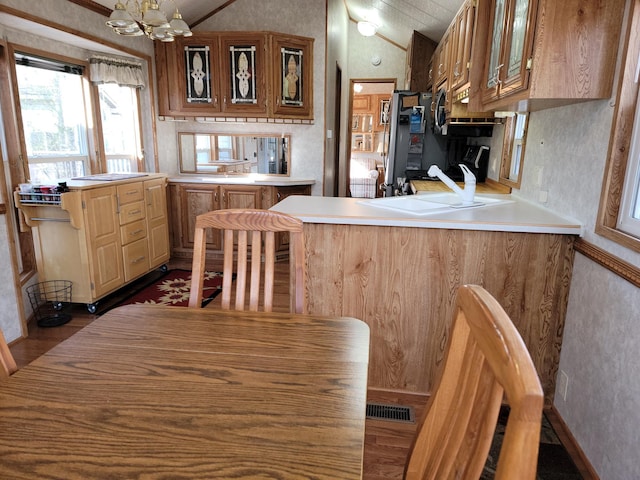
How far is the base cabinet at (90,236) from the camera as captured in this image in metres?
2.93

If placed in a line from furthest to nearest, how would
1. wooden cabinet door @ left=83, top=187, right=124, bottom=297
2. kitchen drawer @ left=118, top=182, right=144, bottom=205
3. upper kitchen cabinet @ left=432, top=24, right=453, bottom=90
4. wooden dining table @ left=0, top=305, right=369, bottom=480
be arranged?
upper kitchen cabinet @ left=432, top=24, right=453, bottom=90 → kitchen drawer @ left=118, top=182, right=144, bottom=205 → wooden cabinet door @ left=83, top=187, right=124, bottom=297 → wooden dining table @ left=0, top=305, right=369, bottom=480

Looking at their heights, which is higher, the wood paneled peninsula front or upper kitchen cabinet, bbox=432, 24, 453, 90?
upper kitchen cabinet, bbox=432, 24, 453, 90

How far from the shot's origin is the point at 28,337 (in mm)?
2746

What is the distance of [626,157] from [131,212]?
3.37 m

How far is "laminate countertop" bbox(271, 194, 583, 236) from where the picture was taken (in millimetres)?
1901

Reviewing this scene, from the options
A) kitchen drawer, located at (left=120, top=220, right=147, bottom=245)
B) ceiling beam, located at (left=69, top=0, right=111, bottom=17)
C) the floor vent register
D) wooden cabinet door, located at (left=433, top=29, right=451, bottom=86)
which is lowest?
the floor vent register

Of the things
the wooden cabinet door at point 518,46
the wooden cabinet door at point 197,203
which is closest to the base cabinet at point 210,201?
the wooden cabinet door at point 197,203

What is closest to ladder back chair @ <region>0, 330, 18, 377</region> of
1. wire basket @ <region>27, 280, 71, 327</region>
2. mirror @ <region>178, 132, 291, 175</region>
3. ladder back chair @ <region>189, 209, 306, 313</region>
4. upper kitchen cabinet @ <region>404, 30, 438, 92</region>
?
ladder back chair @ <region>189, 209, 306, 313</region>

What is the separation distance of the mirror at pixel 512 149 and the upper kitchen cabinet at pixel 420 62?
2.22m

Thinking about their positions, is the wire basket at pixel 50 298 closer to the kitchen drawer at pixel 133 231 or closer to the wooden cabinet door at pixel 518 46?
the kitchen drawer at pixel 133 231

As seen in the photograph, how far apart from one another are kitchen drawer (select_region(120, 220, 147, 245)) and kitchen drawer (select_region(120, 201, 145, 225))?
36 millimetres

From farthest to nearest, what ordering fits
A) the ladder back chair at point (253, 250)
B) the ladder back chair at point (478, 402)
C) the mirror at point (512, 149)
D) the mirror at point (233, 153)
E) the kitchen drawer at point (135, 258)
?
the mirror at point (233, 153)
the kitchen drawer at point (135, 258)
the mirror at point (512, 149)
the ladder back chair at point (253, 250)
the ladder back chair at point (478, 402)

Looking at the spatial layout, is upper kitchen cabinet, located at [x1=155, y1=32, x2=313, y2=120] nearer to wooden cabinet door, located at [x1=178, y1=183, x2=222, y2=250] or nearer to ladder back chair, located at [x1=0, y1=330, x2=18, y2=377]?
wooden cabinet door, located at [x1=178, y1=183, x2=222, y2=250]

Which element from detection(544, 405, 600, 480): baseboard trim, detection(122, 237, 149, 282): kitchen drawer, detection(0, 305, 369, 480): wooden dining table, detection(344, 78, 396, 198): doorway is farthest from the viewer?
detection(344, 78, 396, 198): doorway
